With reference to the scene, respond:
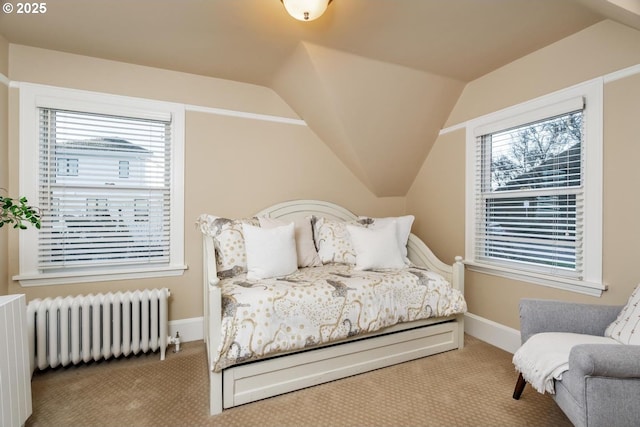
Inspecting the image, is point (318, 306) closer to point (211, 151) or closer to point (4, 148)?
point (211, 151)

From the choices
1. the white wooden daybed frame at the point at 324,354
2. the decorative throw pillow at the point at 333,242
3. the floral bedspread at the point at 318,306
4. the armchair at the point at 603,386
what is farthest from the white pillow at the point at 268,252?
the armchair at the point at 603,386

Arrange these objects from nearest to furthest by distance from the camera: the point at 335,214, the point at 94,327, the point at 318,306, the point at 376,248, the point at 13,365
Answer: the point at 13,365
the point at 318,306
the point at 94,327
the point at 376,248
the point at 335,214

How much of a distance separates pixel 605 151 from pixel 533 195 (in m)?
0.49

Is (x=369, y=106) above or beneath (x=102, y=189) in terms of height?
above

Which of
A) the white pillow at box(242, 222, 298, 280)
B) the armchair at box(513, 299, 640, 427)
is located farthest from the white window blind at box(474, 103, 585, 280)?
the white pillow at box(242, 222, 298, 280)

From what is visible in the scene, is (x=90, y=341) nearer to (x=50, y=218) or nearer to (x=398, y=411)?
(x=50, y=218)

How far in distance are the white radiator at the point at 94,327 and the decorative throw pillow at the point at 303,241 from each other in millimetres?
936

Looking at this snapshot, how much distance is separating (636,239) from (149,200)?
329cm

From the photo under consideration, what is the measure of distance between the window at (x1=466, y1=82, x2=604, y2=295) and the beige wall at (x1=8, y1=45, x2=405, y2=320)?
1282mm

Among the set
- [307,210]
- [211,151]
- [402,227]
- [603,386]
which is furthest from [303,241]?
[603,386]

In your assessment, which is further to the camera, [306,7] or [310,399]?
[310,399]

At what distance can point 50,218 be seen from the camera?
6.97 ft

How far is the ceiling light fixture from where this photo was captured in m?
1.49

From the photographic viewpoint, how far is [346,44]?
206 cm
